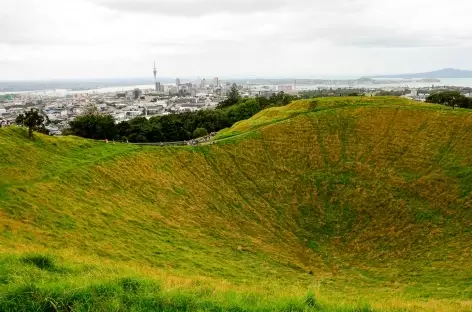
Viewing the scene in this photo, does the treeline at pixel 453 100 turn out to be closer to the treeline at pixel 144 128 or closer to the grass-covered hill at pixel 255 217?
the grass-covered hill at pixel 255 217

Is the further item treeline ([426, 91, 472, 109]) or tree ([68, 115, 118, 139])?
treeline ([426, 91, 472, 109])

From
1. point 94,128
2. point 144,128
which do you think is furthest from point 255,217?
point 94,128

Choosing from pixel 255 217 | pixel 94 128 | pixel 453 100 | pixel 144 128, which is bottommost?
pixel 255 217

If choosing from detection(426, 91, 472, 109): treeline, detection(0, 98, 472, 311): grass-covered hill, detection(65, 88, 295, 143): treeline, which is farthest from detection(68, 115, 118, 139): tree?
detection(426, 91, 472, 109): treeline

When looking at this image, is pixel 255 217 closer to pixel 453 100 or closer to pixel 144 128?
pixel 144 128

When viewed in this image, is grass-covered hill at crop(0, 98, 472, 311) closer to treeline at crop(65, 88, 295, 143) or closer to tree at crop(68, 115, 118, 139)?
treeline at crop(65, 88, 295, 143)

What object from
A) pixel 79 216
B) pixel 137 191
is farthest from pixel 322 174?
pixel 79 216

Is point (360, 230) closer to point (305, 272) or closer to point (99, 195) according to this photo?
point (305, 272)

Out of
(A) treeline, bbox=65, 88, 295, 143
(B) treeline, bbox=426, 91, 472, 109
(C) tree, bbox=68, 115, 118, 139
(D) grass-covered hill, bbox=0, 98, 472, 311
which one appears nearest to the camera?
(D) grass-covered hill, bbox=0, 98, 472, 311
